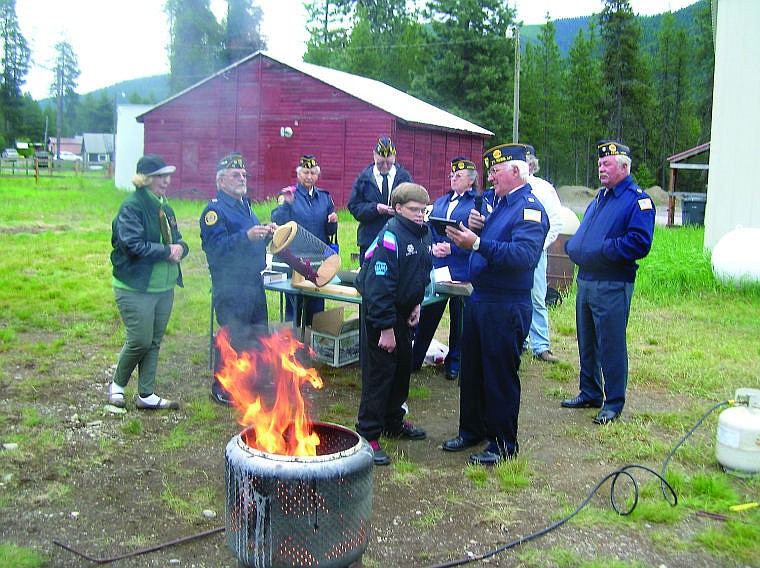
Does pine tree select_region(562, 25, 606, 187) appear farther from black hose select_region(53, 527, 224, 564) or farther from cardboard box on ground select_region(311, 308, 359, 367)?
black hose select_region(53, 527, 224, 564)

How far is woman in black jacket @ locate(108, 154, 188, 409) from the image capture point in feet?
16.6

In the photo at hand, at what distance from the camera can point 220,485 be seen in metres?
4.24

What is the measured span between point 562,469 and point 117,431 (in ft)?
9.87

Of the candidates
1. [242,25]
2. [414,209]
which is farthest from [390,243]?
[242,25]

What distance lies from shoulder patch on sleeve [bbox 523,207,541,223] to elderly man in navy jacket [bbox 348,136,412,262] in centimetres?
245

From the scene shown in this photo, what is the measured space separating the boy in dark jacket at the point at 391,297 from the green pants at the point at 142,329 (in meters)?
1.56

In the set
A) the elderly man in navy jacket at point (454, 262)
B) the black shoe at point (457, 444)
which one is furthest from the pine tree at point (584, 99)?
the black shoe at point (457, 444)

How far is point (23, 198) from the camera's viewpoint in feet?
74.3

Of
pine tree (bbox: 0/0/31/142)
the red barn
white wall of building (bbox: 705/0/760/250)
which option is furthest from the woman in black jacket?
the red barn

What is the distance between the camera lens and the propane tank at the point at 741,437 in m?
4.37

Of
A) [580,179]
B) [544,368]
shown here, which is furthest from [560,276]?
[580,179]

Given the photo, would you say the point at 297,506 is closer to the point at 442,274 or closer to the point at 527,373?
the point at 442,274

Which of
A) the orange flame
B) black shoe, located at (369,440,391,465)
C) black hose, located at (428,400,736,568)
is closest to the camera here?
the orange flame

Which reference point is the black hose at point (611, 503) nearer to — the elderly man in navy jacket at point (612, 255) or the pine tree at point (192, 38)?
the elderly man in navy jacket at point (612, 255)
